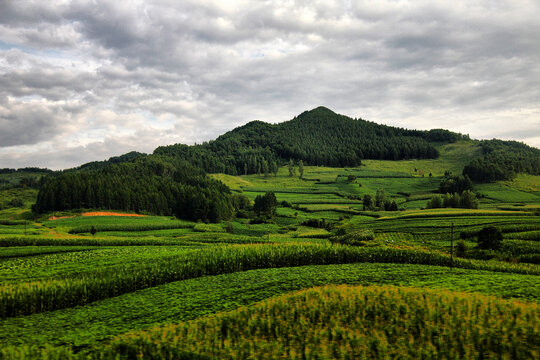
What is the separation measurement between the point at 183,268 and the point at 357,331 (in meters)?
24.2

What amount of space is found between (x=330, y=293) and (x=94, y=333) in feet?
58.5

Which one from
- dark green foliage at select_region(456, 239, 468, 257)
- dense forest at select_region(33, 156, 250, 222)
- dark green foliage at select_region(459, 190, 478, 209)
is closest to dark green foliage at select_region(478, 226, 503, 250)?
dark green foliage at select_region(456, 239, 468, 257)

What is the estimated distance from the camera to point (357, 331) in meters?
20.0

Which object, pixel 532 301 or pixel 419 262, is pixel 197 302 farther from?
pixel 419 262

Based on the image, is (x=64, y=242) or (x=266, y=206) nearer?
(x=64, y=242)

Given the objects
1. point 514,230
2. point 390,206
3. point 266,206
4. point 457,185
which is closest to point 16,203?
point 266,206

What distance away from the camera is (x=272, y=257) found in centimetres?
4388

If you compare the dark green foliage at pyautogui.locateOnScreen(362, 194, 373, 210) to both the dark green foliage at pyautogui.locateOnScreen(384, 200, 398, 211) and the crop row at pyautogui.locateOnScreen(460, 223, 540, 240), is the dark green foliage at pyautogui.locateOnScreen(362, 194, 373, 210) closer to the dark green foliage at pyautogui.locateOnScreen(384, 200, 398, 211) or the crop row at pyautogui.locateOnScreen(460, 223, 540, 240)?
the dark green foliage at pyautogui.locateOnScreen(384, 200, 398, 211)

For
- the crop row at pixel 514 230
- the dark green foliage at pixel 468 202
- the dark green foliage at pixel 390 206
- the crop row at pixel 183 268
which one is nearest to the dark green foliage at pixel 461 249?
the crop row at pixel 183 268

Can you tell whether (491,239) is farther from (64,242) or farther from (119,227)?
(119,227)

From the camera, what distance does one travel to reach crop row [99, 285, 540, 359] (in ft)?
57.4

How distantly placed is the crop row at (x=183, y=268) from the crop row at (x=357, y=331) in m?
13.6

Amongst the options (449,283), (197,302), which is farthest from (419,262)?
(197,302)

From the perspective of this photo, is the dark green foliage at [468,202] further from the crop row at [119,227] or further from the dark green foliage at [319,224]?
the crop row at [119,227]
